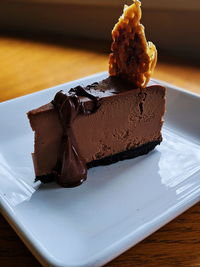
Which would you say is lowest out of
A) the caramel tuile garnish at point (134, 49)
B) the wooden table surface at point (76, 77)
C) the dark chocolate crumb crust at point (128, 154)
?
the dark chocolate crumb crust at point (128, 154)

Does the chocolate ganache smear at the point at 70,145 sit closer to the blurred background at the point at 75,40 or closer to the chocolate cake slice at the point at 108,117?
the chocolate cake slice at the point at 108,117

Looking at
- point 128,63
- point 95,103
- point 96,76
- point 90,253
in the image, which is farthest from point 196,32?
point 90,253

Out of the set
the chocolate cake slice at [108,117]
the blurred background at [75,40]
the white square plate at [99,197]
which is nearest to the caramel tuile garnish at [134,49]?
the chocolate cake slice at [108,117]

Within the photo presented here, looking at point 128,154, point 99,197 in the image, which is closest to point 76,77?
point 128,154

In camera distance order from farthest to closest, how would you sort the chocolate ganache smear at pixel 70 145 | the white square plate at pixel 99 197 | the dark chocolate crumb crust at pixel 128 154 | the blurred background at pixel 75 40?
1. the blurred background at pixel 75 40
2. the dark chocolate crumb crust at pixel 128 154
3. the chocolate ganache smear at pixel 70 145
4. the white square plate at pixel 99 197

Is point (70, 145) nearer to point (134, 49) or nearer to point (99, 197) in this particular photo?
point (99, 197)

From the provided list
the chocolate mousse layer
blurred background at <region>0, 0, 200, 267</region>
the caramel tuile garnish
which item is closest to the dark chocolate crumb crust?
the chocolate mousse layer

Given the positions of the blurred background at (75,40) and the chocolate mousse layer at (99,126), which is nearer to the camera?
the chocolate mousse layer at (99,126)

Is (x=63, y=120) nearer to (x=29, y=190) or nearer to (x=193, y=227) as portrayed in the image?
(x=29, y=190)
